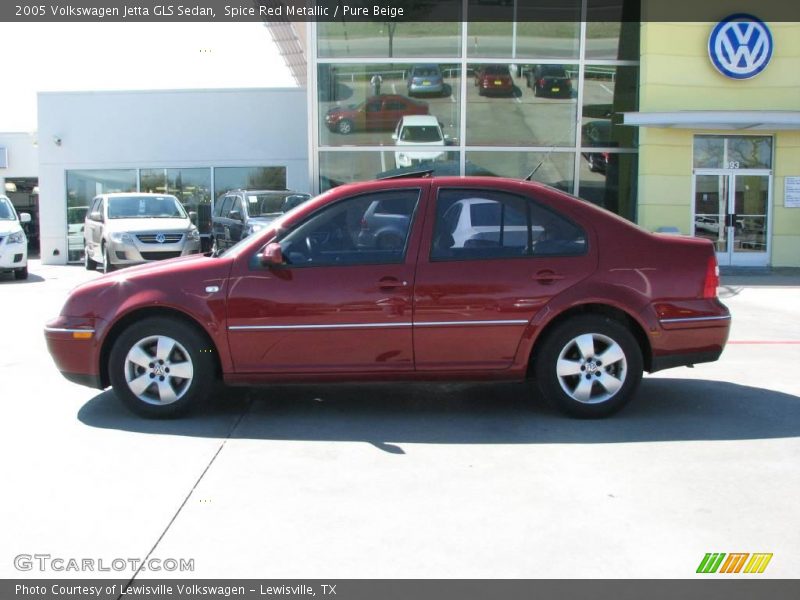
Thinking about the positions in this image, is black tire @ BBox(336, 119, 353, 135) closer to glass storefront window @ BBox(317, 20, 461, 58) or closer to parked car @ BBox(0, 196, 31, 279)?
glass storefront window @ BBox(317, 20, 461, 58)

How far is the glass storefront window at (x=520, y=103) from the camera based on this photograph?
19.6m

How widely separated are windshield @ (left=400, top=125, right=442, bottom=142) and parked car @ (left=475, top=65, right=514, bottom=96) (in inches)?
53.9

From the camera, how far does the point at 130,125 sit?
23.5 m

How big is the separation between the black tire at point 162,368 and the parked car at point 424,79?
48.2ft

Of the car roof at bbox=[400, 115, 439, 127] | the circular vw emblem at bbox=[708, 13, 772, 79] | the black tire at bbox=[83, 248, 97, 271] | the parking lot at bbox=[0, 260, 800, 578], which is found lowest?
the parking lot at bbox=[0, 260, 800, 578]

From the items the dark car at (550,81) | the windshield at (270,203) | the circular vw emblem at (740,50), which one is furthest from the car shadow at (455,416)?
the dark car at (550,81)

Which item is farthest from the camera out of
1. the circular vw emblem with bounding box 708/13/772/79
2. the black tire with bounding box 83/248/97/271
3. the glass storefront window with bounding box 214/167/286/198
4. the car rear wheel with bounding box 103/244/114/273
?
the glass storefront window with bounding box 214/167/286/198

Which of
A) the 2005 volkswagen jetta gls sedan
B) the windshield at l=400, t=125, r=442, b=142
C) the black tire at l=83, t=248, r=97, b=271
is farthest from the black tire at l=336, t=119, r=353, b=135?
the 2005 volkswagen jetta gls sedan

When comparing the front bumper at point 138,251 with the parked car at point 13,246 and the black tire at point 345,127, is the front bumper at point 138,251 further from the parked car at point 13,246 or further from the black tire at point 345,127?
the black tire at point 345,127

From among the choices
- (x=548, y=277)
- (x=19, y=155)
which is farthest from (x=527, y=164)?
(x=19, y=155)

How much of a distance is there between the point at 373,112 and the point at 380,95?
0.42 meters

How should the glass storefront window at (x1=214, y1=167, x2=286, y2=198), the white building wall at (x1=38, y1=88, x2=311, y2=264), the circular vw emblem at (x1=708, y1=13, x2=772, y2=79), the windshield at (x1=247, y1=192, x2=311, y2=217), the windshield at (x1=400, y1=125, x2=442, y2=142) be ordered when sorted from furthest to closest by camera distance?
the glass storefront window at (x1=214, y1=167, x2=286, y2=198), the white building wall at (x1=38, y1=88, x2=311, y2=264), the windshield at (x1=400, y1=125, x2=442, y2=142), the circular vw emblem at (x1=708, y1=13, x2=772, y2=79), the windshield at (x1=247, y1=192, x2=311, y2=217)

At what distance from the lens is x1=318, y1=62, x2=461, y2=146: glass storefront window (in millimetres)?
19547

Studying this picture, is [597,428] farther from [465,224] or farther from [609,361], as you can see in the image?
[465,224]
